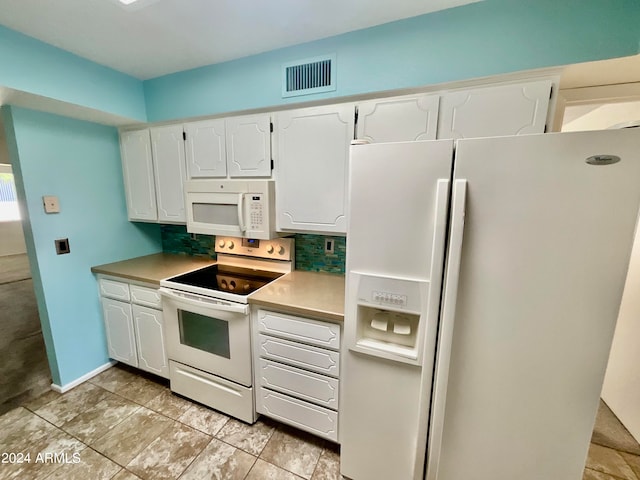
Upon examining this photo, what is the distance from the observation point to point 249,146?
5.82 ft

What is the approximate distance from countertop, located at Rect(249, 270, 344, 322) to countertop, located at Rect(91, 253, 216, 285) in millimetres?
832

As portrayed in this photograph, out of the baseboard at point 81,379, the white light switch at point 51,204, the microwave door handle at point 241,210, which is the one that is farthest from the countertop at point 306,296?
the baseboard at point 81,379

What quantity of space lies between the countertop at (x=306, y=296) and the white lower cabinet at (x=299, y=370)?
0.22ft

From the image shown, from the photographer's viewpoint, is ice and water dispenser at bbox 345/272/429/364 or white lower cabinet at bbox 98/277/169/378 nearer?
ice and water dispenser at bbox 345/272/429/364

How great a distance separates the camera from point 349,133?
1512mm

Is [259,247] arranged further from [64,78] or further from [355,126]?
[64,78]

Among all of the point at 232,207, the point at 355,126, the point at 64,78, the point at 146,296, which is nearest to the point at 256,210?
the point at 232,207

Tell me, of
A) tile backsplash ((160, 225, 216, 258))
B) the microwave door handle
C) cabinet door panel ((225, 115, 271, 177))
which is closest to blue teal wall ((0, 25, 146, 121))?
cabinet door panel ((225, 115, 271, 177))

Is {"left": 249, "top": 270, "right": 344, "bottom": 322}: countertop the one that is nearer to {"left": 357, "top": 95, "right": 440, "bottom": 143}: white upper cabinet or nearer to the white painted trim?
{"left": 357, "top": 95, "right": 440, "bottom": 143}: white upper cabinet

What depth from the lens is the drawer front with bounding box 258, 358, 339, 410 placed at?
1449 mm

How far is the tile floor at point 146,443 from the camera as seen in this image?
143cm

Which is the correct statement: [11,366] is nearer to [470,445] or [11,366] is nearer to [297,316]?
[297,316]

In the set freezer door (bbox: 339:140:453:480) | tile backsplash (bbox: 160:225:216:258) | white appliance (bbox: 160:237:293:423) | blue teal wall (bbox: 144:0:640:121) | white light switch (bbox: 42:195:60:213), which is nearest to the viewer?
freezer door (bbox: 339:140:453:480)

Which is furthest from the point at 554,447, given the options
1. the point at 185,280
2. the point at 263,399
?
the point at 185,280
